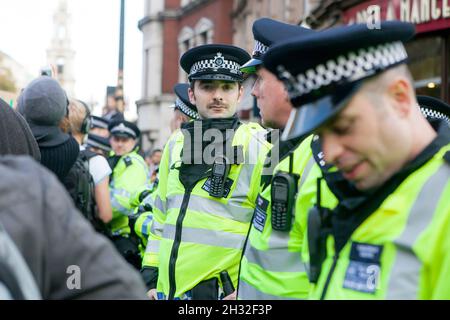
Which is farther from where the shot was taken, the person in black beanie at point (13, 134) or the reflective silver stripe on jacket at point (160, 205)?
the reflective silver stripe on jacket at point (160, 205)

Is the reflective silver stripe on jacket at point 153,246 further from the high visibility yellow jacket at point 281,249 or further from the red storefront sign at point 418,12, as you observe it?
the red storefront sign at point 418,12

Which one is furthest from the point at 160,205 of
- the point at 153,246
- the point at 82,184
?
the point at 82,184

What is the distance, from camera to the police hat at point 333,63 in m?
1.87

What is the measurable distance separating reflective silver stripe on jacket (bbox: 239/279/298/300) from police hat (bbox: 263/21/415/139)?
86cm

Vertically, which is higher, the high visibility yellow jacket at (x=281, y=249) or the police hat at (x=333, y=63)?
the police hat at (x=333, y=63)

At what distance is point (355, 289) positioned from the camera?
190 centimetres

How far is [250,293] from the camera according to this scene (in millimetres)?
2707

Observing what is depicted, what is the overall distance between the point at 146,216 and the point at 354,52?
3841 mm

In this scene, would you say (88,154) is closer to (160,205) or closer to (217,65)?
(160,205)

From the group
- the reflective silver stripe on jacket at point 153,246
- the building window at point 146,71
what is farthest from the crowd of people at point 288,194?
the building window at point 146,71

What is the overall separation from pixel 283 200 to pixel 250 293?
0.40m
